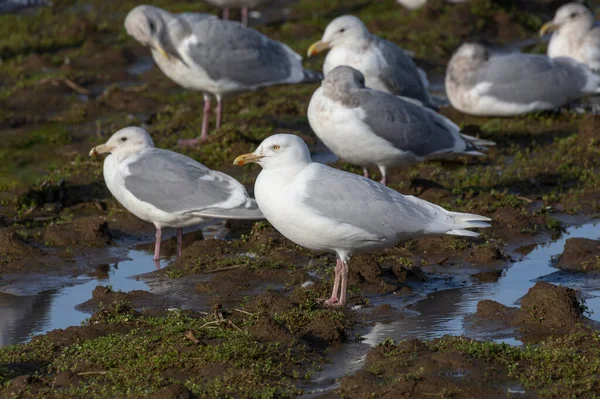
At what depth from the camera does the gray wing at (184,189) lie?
9836 millimetres

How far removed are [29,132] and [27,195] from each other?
342cm

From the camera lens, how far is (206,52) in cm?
1394

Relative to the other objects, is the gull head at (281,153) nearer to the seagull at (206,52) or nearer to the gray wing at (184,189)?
the gray wing at (184,189)

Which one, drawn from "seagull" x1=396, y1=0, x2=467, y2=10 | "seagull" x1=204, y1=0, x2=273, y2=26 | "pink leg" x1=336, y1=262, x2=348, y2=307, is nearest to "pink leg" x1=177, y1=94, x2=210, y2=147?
"pink leg" x1=336, y1=262, x2=348, y2=307

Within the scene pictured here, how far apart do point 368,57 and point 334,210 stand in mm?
5514

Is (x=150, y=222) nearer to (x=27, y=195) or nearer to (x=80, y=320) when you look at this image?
(x=27, y=195)

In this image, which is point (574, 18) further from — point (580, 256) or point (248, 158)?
point (248, 158)

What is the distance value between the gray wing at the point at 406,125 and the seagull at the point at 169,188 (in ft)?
5.54

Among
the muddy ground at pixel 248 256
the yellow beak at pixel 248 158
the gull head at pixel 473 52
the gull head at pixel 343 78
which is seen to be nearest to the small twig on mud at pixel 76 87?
the muddy ground at pixel 248 256

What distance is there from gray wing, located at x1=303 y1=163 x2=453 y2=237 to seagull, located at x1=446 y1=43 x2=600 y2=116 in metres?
6.79

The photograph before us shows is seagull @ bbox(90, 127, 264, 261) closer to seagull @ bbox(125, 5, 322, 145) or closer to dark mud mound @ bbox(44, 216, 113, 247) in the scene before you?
dark mud mound @ bbox(44, 216, 113, 247)

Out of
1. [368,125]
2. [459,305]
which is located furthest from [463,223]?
[368,125]

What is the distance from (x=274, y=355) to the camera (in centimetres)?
661

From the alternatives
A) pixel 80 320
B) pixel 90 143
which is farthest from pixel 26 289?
pixel 90 143
